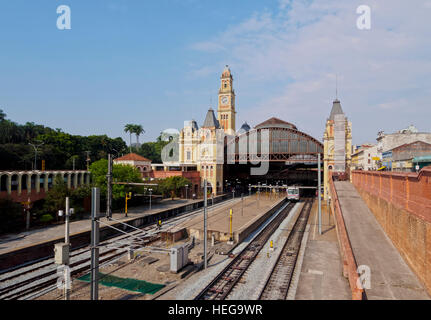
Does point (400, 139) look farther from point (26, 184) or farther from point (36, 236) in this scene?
point (26, 184)

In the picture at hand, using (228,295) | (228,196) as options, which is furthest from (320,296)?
(228,196)

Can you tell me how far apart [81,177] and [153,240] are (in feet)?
64.4

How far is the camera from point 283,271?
763 inches

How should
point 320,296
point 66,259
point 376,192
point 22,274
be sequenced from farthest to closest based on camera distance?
point 376,192 < point 22,274 < point 320,296 < point 66,259

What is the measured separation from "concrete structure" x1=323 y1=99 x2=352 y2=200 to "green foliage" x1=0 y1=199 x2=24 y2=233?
51.2 meters

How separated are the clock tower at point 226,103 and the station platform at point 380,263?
56311 mm

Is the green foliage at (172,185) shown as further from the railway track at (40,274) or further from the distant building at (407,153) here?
the distant building at (407,153)

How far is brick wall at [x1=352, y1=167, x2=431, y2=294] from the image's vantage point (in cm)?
1304

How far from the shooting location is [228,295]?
15.6 meters

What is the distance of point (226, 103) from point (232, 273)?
221ft

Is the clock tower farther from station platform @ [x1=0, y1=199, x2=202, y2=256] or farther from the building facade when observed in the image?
station platform @ [x1=0, y1=199, x2=202, y2=256]

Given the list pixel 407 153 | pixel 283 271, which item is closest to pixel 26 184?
pixel 283 271

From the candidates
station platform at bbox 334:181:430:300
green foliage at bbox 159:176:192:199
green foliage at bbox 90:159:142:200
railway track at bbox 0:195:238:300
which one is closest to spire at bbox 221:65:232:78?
green foliage at bbox 159:176:192:199
